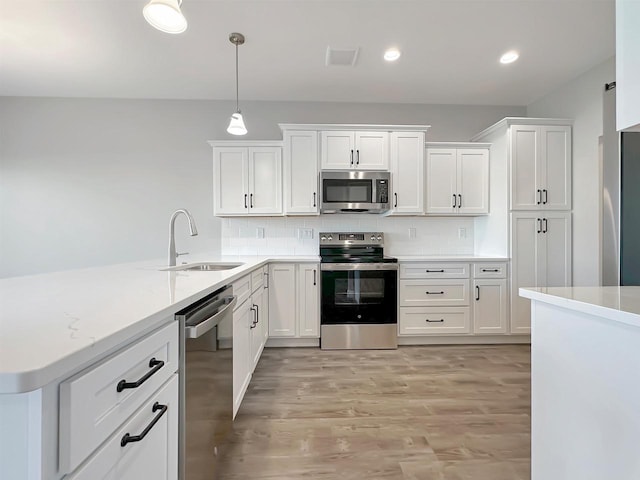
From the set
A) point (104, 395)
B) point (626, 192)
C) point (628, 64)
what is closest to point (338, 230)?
point (626, 192)

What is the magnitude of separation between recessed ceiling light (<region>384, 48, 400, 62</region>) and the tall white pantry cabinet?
137 centimetres

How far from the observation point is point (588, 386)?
0.93 m

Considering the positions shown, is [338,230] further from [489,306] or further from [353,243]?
[489,306]

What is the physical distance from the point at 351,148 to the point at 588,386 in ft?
9.18

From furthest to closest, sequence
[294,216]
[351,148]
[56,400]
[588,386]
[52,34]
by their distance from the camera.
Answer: [294,216] → [351,148] → [52,34] → [588,386] → [56,400]

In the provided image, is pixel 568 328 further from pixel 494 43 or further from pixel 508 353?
pixel 494 43

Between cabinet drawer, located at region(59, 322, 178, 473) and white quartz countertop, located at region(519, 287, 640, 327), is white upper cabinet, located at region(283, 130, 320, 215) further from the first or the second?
cabinet drawer, located at region(59, 322, 178, 473)

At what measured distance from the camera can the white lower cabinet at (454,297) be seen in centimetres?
313

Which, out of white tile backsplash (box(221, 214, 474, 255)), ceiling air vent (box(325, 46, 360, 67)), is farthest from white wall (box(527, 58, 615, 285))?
ceiling air vent (box(325, 46, 360, 67))

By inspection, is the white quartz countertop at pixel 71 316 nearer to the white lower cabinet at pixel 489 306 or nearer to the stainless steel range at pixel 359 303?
the stainless steel range at pixel 359 303

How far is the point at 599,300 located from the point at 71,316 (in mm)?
1500

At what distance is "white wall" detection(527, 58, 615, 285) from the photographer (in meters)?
2.88

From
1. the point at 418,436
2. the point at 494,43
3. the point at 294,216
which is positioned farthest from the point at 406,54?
the point at 418,436

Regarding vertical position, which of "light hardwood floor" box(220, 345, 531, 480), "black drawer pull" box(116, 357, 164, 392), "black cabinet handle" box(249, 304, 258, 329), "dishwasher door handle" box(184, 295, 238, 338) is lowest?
"light hardwood floor" box(220, 345, 531, 480)
